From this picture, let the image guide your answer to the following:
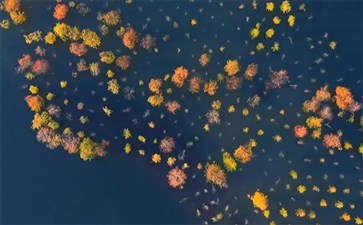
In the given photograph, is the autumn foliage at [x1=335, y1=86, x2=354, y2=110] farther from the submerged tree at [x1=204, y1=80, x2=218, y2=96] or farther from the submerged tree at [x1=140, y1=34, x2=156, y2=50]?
the submerged tree at [x1=140, y1=34, x2=156, y2=50]

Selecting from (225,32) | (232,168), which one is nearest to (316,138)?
(232,168)

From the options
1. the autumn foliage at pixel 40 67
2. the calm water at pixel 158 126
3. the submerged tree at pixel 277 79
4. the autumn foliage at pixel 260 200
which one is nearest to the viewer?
the autumn foliage at pixel 260 200

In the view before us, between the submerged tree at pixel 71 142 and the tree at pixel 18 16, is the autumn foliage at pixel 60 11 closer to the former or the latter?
the tree at pixel 18 16

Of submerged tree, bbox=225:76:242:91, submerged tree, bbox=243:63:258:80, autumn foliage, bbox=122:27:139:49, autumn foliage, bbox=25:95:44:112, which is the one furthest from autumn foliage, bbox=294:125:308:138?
autumn foliage, bbox=25:95:44:112

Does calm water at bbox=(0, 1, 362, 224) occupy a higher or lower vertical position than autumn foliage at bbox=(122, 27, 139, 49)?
lower

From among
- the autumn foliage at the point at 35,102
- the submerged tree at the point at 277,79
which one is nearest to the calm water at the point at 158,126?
the submerged tree at the point at 277,79

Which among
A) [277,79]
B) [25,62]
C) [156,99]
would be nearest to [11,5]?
[25,62]

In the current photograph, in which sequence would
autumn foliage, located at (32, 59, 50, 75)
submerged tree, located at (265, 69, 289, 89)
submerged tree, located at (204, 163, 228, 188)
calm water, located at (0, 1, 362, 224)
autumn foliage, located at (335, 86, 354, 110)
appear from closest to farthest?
autumn foliage, located at (335, 86, 354, 110)
submerged tree, located at (204, 163, 228, 188)
submerged tree, located at (265, 69, 289, 89)
calm water, located at (0, 1, 362, 224)
autumn foliage, located at (32, 59, 50, 75)
